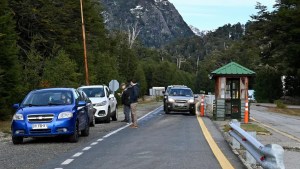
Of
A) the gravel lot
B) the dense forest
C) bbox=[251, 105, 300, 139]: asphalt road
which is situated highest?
the dense forest

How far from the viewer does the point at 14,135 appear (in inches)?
591

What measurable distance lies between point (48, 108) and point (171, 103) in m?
19.4

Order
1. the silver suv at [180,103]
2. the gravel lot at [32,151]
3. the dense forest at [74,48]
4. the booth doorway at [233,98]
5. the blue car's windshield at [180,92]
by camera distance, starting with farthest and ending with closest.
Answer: the blue car's windshield at [180,92]
the silver suv at [180,103]
the dense forest at [74,48]
the booth doorway at [233,98]
the gravel lot at [32,151]

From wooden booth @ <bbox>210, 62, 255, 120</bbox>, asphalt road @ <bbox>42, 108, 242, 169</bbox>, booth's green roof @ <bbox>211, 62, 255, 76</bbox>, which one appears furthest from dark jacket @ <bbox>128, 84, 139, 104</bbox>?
booth's green roof @ <bbox>211, 62, 255, 76</bbox>

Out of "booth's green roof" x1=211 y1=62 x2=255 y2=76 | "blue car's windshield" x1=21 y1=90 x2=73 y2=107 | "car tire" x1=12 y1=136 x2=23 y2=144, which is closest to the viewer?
"car tire" x1=12 y1=136 x2=23 y2=144

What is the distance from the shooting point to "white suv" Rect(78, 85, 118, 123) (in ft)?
81.2

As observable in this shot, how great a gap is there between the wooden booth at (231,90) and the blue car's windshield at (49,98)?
13.4 meters

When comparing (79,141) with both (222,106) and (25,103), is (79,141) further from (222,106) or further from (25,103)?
(222,106)

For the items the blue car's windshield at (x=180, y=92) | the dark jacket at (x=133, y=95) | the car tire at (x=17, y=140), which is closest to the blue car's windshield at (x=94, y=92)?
the dark jacket at (x=133, y=95)

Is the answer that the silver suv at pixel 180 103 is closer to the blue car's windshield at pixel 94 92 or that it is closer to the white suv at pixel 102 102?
the white suv at pixel 102 102

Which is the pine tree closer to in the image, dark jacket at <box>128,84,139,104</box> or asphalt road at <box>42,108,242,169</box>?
dark jacket at <box>128,84,139,104</box>

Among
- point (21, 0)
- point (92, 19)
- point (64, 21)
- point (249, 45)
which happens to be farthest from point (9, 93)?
point (249, 45)

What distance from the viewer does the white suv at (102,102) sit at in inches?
974

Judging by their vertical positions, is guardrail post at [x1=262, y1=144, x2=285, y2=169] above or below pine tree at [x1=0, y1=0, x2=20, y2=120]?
below
